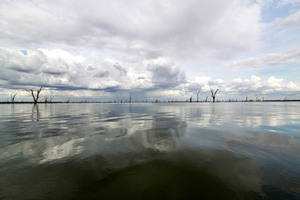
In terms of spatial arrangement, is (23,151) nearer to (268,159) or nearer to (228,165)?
(228,165)

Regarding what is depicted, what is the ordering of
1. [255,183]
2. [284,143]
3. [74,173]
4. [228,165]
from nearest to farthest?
[255,183] < [74,173] < [228,165] < [284,143]

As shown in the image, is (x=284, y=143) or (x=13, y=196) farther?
(x=284, y=143)

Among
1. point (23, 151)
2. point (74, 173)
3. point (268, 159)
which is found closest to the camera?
point (74, 173)

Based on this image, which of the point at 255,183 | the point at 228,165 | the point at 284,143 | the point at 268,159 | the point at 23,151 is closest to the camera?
the point at 255,183

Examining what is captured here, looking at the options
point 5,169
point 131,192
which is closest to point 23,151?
point 5,169

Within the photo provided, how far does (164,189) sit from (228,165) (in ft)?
9.53

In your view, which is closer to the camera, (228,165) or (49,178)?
(49,178)

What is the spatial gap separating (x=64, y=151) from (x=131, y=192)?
4.72 meters

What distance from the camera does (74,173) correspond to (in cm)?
448

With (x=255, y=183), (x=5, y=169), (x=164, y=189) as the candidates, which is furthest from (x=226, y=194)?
(x=5, y=169)

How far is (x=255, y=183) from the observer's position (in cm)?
392

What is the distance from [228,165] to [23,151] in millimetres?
9225

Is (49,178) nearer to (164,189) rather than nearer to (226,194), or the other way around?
(164,189)

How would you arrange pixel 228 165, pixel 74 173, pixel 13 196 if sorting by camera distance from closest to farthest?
pixel 13 196
pixel 74 173
pixel 228 165
